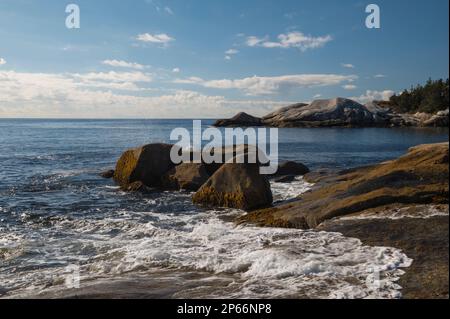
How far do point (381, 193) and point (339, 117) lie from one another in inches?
3696

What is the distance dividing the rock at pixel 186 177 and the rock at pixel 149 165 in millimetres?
693

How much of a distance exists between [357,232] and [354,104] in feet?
326

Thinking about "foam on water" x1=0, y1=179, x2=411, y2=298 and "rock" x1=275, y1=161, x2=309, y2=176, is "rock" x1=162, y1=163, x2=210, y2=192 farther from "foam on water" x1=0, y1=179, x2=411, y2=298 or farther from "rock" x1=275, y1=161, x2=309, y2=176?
"rock" x1=275, y1=161, x2=309, y2=176

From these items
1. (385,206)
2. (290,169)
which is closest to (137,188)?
(290,169)

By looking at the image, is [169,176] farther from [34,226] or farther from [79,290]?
[79,290]

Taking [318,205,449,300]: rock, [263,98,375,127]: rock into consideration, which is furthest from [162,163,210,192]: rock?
[263,98,375,127]: rock

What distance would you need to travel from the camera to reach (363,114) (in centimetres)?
10025

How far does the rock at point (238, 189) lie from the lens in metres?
17.1

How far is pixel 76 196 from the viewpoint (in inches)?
823

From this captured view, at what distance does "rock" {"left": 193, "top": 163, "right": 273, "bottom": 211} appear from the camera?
56.2 feet

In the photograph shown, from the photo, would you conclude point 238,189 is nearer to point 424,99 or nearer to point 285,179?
point 285,179

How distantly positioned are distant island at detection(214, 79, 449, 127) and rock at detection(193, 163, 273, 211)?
259ft
